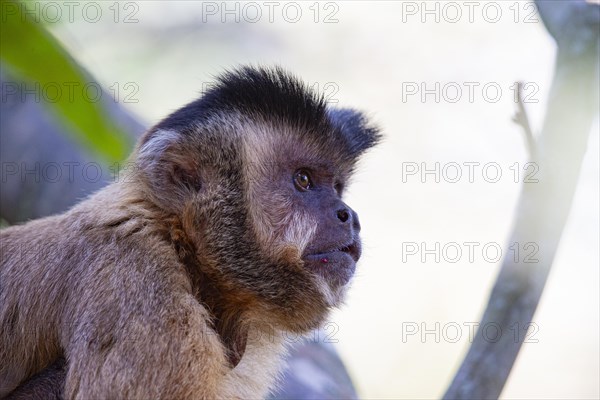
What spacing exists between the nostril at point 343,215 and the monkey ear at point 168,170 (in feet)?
3.04

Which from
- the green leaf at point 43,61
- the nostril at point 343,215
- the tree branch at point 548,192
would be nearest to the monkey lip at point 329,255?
the nostril at point 343,215

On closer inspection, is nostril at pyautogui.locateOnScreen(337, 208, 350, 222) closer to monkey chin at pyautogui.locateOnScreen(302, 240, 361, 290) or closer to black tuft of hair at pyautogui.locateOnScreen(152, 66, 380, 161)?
monkey chin at pyautogui.locateOnScreen(302, 240, 361, 290)

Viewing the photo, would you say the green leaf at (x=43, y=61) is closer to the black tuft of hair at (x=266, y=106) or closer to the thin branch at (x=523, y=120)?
the black tuft of hair at (x=266, y=106)

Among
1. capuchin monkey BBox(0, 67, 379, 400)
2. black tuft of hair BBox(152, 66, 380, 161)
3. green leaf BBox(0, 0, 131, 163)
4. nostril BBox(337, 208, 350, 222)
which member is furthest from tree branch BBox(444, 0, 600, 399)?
green leaf BBox(0, 0, 131, 163)

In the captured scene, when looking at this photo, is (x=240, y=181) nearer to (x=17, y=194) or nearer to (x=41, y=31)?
(x=41, y=31)

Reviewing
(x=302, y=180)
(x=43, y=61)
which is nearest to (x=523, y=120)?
(x=302, y=180)

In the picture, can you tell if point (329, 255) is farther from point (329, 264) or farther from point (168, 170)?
point (168, 170)

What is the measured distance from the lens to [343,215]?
16.6 ft

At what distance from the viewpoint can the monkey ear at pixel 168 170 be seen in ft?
16.3

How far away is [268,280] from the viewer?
4.98 m

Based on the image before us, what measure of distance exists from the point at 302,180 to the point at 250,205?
18.8 inches

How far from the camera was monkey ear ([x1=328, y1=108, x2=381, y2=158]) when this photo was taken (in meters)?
5.76

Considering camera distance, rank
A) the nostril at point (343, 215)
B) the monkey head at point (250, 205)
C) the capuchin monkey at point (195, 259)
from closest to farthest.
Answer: the capuchin monkey at point (195, 259), the monkey head at point (250, 205), the nostril at point (343, 215)

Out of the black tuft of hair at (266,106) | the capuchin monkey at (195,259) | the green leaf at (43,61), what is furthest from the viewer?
the black tuft of hair at (266,106)
